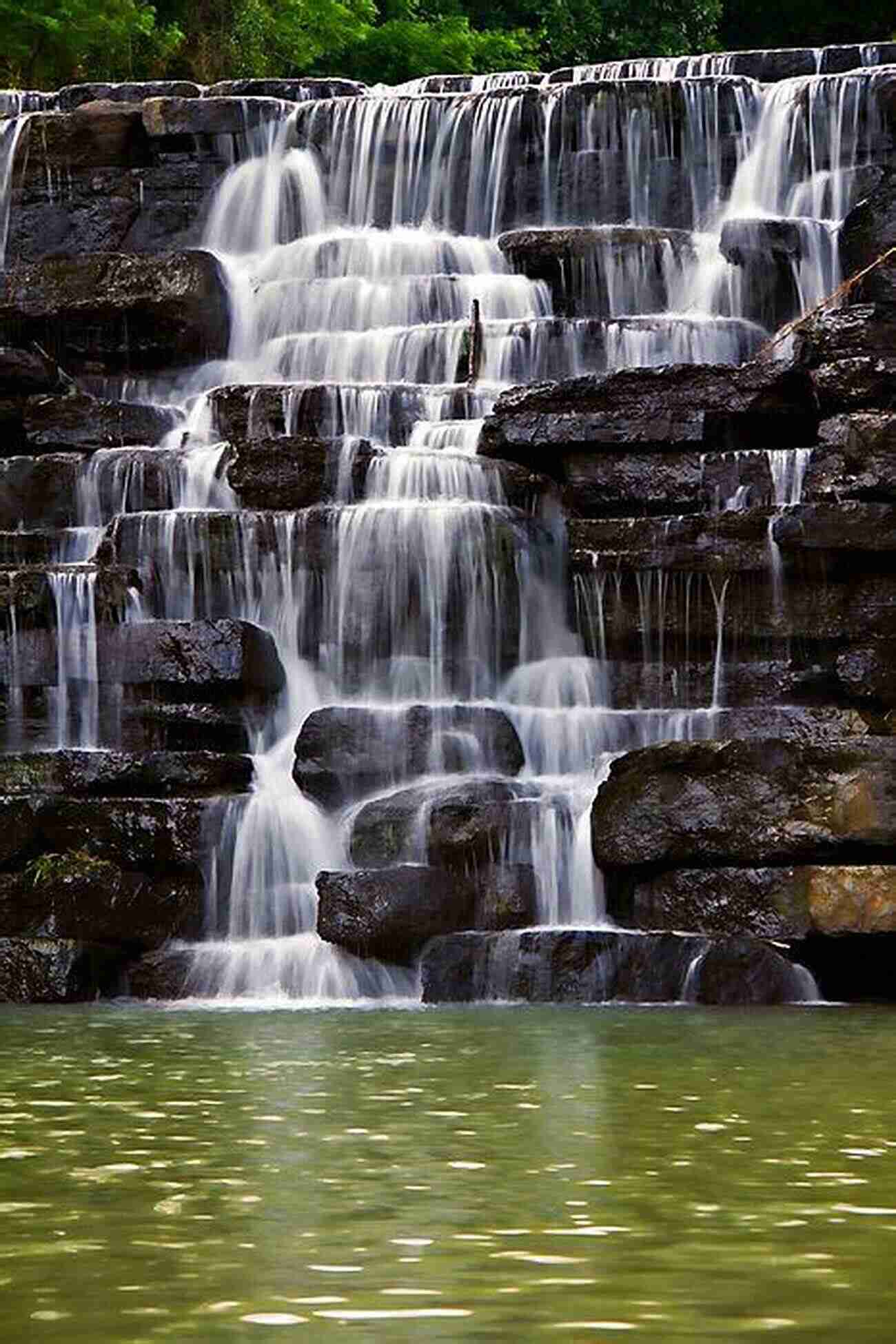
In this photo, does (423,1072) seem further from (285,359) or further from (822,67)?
(822,67)

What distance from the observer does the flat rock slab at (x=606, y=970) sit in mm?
18641

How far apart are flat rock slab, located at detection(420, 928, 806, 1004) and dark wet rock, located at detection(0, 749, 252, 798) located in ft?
12.1

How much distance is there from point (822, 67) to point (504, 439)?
41.0 ft

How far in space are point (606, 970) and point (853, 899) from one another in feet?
6.85

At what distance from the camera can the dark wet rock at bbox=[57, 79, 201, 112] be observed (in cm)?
3731

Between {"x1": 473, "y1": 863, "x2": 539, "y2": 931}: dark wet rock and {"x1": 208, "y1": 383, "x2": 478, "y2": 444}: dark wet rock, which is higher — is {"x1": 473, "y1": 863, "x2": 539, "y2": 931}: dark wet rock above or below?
below

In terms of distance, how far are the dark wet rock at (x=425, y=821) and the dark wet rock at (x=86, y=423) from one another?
336 inches

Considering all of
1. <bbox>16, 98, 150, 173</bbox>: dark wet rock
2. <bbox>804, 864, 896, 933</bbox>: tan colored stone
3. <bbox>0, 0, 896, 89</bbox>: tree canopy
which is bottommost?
<bbox>804, 864, 896, 933</bbox>: tan colored stone

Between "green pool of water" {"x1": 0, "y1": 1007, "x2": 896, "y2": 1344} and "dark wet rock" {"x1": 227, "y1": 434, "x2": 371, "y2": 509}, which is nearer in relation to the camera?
"green pool of water" {"x1": 0, "y1": 1007, "x2": 896, "y2": 1344}

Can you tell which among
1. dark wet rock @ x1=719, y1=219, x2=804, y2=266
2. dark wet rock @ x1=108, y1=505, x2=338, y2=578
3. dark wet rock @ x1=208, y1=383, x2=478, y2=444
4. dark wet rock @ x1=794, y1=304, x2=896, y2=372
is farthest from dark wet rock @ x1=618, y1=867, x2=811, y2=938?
dark wet rock @ x1=719, y1=219, x2=804, y2=266

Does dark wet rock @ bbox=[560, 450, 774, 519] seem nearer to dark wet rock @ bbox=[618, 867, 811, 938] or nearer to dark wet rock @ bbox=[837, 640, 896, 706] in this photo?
dark wet rock @ bbox=[837, 640, 896, 706]

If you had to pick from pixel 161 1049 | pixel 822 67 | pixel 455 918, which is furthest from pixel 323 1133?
pixel 822 67

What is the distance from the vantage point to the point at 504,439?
2558 centimetres

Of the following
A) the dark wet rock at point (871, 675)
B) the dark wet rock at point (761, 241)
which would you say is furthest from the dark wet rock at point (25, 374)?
the dark wet rock at point (871, 675)
